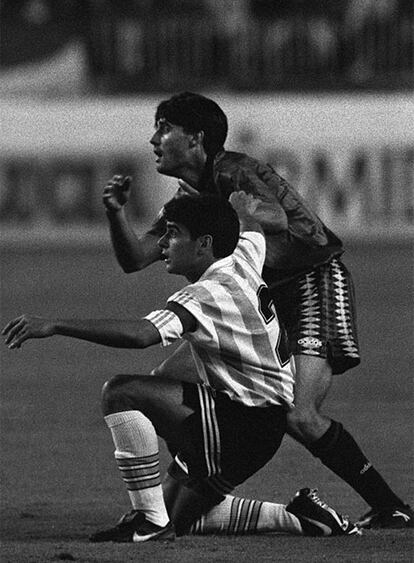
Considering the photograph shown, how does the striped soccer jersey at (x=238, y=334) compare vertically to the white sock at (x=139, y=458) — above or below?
above

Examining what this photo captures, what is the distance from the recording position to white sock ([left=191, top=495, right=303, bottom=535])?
633cm

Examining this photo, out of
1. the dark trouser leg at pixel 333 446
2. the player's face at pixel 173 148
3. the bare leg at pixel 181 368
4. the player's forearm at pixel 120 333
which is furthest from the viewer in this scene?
the player's face at pixel 173 148

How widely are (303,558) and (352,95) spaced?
17826 millimetres

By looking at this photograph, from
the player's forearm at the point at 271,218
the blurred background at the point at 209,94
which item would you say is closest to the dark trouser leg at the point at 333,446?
the player's forearm at the point at 271,218

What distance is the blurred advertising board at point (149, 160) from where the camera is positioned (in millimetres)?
22297

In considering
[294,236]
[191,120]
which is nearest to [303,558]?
[294,236]

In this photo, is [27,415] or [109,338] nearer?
[109,338]

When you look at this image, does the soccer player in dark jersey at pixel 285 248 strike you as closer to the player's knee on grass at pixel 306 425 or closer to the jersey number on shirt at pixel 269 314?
the player's knee on grass at pixel 306 425

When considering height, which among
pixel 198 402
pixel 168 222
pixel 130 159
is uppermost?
pixel 168 222

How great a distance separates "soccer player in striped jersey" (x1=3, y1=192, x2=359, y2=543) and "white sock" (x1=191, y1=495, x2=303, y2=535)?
0.36ft

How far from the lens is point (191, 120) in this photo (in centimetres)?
685

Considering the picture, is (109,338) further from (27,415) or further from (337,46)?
(337,46)

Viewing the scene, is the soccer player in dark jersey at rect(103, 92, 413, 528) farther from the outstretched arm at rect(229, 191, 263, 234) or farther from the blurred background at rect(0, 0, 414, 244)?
the blurred background at rect(0, 0, 414, 244)

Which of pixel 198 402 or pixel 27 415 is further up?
pixel 198 402
